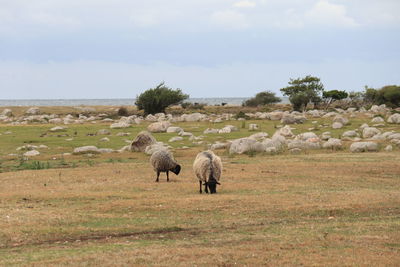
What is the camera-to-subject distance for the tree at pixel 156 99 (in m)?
81.2

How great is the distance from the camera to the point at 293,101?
87.1m

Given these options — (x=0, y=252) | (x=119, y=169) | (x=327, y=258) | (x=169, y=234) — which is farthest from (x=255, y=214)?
(x=119, y=169)

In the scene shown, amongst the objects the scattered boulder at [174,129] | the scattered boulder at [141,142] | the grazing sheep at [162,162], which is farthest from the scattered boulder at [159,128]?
the grazing sheep at [162,162]

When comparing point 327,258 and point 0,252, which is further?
point 0,252

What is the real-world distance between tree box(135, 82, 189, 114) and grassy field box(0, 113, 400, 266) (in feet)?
172

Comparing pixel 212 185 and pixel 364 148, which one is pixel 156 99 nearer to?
pixel 364 148

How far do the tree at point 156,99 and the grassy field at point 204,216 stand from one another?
5255cm

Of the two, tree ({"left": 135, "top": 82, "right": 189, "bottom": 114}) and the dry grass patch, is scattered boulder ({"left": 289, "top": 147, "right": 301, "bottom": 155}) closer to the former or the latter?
the dry grass patch

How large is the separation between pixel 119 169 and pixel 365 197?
12.5 meters

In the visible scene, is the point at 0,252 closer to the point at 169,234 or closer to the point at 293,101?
the point at 169,234

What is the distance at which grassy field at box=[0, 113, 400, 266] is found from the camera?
1138 centimetres

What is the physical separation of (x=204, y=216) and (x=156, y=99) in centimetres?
6585

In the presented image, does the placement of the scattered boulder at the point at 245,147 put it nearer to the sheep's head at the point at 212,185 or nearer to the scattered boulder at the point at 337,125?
the sheep's head at the point at 212,185

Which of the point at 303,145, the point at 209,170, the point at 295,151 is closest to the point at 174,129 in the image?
the point at 303,145
